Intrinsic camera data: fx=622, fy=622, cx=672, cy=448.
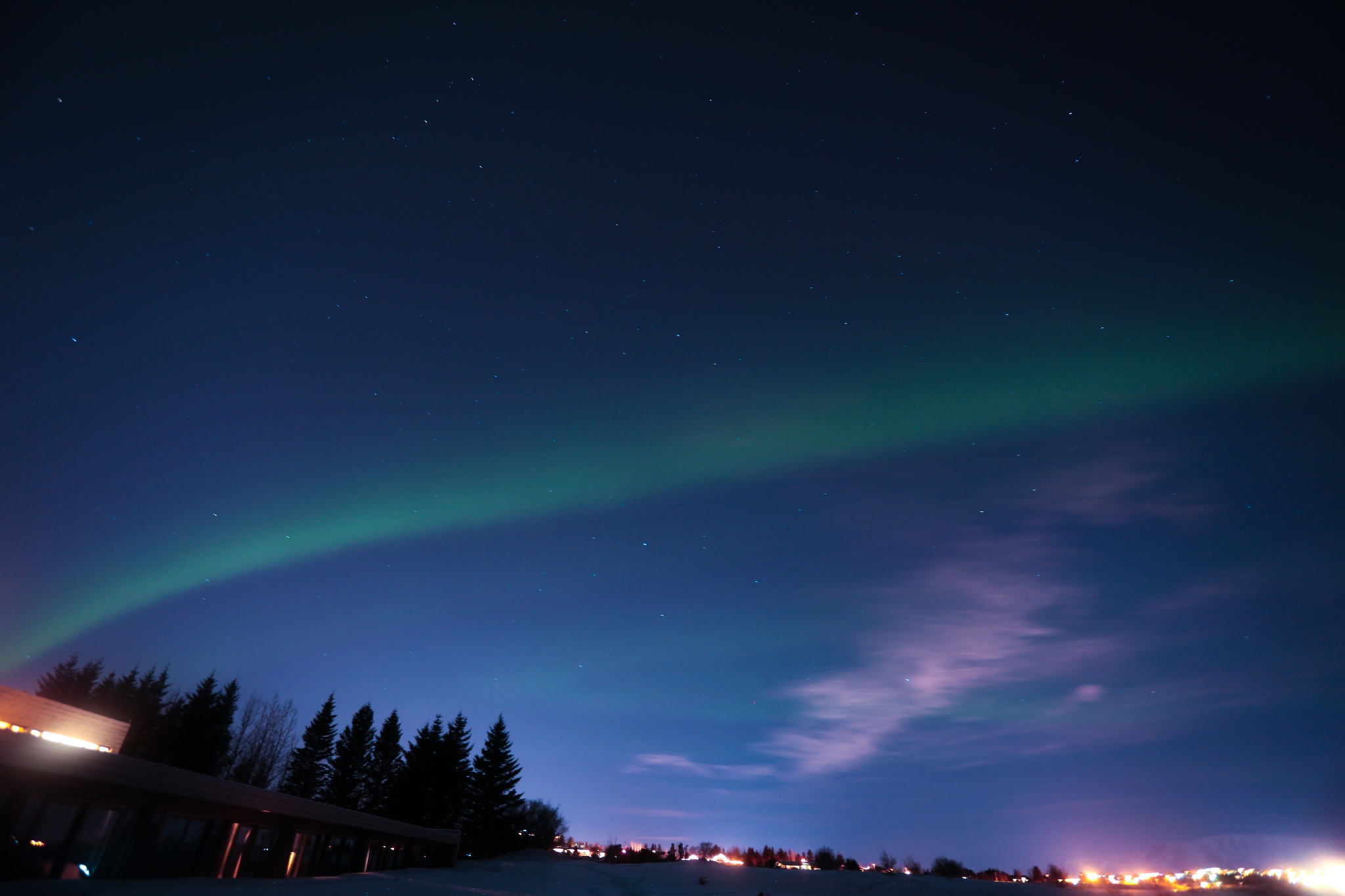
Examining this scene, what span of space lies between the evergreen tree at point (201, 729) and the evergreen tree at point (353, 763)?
8907 mm

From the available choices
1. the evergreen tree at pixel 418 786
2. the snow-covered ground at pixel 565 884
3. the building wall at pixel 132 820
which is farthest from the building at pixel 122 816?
the evergreen tree at pixel 418 786

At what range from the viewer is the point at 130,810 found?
1474 centimetres

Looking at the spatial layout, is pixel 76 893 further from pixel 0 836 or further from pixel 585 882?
pixel 585 882

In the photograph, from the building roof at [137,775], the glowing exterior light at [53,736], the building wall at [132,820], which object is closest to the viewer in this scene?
the building roof at [137,775]

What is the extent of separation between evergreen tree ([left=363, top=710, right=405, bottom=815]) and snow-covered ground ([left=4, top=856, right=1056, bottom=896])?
13.2 metres

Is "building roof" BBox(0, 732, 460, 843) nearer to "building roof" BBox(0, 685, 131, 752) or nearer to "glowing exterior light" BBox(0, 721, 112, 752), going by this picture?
"glowing exterior light" BBox(0, 721, 112, 752)

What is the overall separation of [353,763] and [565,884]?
112ft

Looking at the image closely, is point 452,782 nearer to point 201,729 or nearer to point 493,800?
point 493,800

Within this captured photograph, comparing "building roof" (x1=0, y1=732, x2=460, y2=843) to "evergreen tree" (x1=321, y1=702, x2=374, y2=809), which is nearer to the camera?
"building roof" (x1=0, y1=732, x2=460, y2=843)

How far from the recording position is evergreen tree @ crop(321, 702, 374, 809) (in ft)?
176

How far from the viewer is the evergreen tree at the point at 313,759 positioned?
2115 inches

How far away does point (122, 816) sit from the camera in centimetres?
1456

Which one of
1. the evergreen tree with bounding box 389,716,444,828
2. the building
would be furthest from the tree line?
the building

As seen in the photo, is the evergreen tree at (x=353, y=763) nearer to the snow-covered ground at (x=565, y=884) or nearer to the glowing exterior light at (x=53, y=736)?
the snow-covered ground at (x=565, y=884)
